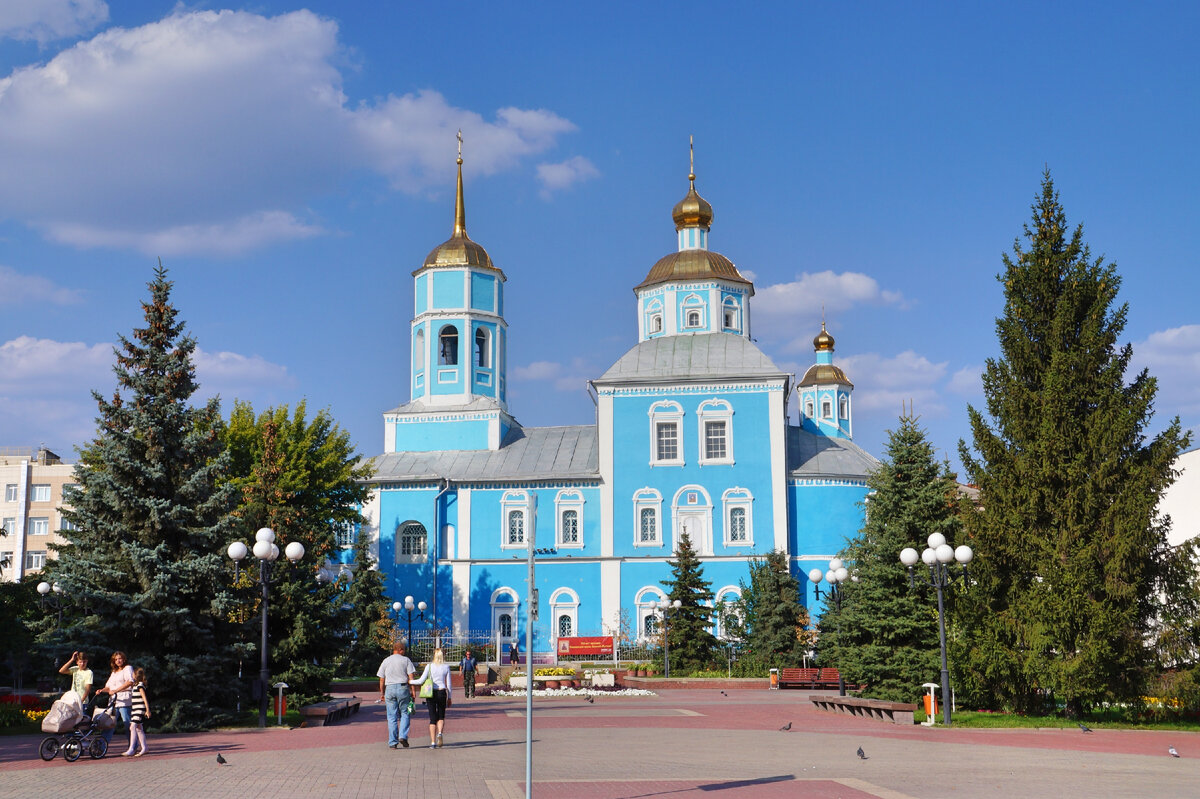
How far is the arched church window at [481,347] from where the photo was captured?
167 feet

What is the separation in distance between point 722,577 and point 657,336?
11.3 metres

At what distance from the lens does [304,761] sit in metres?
13.3

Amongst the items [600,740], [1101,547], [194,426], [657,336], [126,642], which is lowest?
[600,740]

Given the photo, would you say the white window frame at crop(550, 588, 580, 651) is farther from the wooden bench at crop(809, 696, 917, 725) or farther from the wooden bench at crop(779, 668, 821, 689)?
the wooden bench at crop(809, 696, 917, 725)

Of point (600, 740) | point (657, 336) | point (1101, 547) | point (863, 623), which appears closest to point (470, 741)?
point (600, 740)

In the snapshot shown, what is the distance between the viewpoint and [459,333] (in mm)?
50250

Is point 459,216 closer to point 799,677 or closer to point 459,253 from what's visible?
point 459,253

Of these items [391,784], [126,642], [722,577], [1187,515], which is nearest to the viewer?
[391,784]

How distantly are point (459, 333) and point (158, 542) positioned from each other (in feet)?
107

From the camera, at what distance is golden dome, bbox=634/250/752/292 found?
50.0m

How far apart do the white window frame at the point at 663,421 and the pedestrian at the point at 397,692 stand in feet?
104

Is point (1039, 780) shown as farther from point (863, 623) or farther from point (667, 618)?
point (667, 618)

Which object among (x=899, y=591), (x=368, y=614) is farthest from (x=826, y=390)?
(x=899, y=591)

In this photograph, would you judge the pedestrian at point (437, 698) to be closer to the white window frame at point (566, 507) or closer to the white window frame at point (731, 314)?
the white window frame at point (566, 507)
